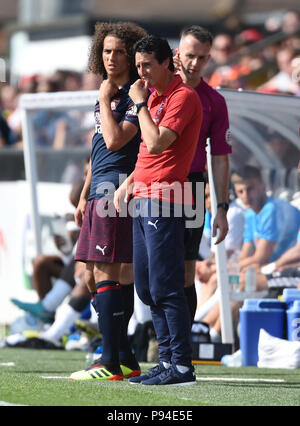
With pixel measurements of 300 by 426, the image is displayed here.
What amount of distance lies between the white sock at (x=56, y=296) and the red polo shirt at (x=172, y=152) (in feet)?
14.3

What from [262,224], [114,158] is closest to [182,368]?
[114,158]

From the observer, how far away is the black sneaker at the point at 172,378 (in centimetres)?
644

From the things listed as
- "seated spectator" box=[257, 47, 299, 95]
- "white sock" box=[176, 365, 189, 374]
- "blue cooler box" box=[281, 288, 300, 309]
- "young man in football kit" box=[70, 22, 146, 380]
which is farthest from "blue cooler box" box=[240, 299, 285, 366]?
"seated spectator" box=[257, 47, 299, 95]

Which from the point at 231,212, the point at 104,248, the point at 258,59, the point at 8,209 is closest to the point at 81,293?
the point at 231,212

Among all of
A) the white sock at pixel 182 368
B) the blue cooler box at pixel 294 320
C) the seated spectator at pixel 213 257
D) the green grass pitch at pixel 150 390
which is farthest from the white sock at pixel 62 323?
the white sock at pixel 182 368

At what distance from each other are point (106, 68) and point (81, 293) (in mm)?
3691

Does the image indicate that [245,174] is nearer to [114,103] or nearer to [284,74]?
[114,103]

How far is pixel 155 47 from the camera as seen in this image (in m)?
6.38

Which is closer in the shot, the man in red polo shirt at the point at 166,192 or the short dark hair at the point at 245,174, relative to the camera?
the man in red polo shirt at the point at 166,192

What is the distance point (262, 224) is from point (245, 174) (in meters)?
0.45

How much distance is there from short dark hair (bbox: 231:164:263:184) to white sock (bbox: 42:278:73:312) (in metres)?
2.17

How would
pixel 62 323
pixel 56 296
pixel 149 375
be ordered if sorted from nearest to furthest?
1. pixel 149 375
2. pixel 62 323
3. pixel 56 296

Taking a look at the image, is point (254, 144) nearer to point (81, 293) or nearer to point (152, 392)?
point (81, 293)

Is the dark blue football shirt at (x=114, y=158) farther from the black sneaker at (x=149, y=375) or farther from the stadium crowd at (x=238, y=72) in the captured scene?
the stadium crowd at (x=238, y=72)
